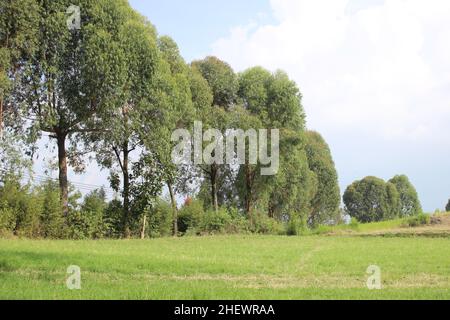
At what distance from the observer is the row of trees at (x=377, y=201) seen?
92.9 m

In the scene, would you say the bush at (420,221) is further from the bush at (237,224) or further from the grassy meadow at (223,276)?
the grassy meadow at (223,276)

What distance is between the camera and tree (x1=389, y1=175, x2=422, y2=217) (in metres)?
97.6

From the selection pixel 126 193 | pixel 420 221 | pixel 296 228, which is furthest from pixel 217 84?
pixel 420 221

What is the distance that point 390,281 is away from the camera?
14039 mm

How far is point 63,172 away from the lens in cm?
3045

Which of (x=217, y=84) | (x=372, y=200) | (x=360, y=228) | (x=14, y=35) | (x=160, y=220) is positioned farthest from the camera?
(x=372, y=200)

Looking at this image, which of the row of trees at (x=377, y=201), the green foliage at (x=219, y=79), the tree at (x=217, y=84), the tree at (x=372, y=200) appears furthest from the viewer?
the row of trees at (x=377, y=201)

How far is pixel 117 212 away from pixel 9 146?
910cm

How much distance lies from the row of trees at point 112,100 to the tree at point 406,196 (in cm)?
5741

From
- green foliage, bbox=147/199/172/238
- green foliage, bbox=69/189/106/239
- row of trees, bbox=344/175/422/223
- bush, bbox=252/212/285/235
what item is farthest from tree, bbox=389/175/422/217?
green foliage, bbox=69/189/106/239

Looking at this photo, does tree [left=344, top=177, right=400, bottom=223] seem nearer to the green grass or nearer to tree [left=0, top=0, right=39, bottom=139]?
the green grass

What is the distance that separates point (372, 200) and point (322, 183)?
2351 centimetres

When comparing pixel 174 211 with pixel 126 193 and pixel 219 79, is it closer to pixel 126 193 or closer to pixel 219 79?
pixel 126 193

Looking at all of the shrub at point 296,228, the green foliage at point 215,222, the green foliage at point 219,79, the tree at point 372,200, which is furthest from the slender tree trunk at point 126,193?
the tree at point 372,200
